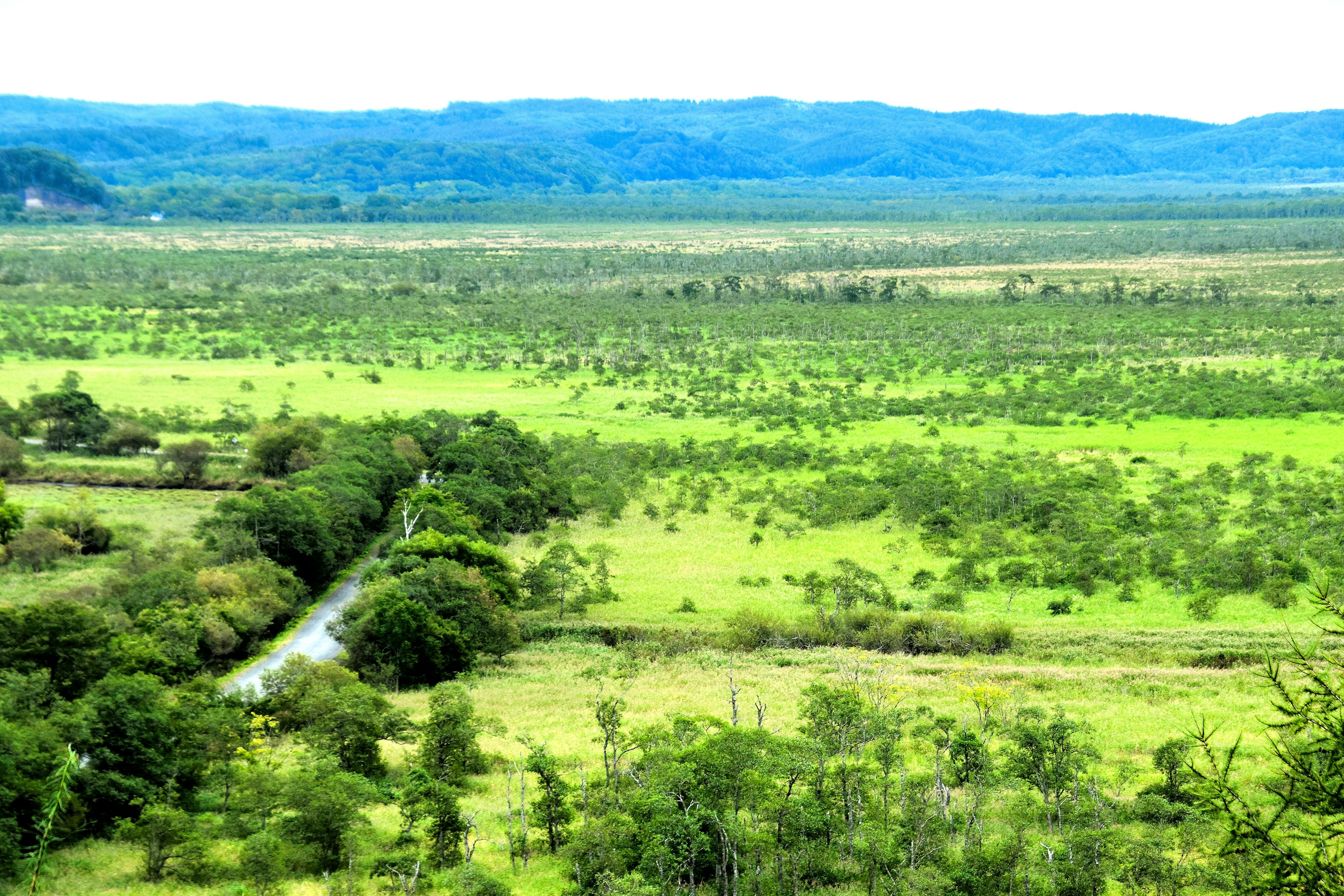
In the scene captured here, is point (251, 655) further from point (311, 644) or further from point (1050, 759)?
point (1050, 759)

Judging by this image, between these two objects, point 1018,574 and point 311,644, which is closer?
point 311,644

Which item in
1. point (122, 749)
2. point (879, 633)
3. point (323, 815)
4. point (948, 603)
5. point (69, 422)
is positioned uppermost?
point (69, 422)

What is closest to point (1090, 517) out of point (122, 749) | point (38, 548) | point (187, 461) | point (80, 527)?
point (122, 749)

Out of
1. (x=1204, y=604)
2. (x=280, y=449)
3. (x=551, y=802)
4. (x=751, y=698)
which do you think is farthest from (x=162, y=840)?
(x=280, y=449)

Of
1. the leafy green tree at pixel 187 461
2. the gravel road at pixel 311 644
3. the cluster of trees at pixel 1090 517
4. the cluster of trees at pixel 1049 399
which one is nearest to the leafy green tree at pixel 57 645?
the gravel road at pixel 311 644

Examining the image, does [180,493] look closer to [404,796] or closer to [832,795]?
[404,796]

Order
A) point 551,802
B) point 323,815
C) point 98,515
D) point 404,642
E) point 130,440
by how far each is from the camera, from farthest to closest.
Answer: point 130,440 → point 98,515 → point 404,642 → point 551,802 → point 323,815

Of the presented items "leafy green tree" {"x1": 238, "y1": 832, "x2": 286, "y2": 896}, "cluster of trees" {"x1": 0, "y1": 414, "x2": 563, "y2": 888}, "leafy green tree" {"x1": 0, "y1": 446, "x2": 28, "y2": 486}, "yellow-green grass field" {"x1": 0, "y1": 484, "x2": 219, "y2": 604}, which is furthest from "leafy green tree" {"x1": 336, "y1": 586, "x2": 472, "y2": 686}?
"leafy green tree" {"x1": 0, "y1": 446, "x2": 28, "y2": 486}

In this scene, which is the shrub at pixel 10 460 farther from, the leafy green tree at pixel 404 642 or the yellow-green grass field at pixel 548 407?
the leafy green tree at pixel 404 642

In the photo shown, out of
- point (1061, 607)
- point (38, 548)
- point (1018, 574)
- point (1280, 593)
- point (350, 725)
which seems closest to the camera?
point (350, 725)

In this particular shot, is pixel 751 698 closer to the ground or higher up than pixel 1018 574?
closer to the ground

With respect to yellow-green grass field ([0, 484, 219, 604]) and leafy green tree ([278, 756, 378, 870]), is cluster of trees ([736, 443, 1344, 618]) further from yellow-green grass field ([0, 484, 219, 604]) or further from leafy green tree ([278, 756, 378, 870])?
yellow-green grass field ([0, 484, 219, 604])

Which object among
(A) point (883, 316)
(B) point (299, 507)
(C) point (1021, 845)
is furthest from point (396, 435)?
(A) point (883, 316)
